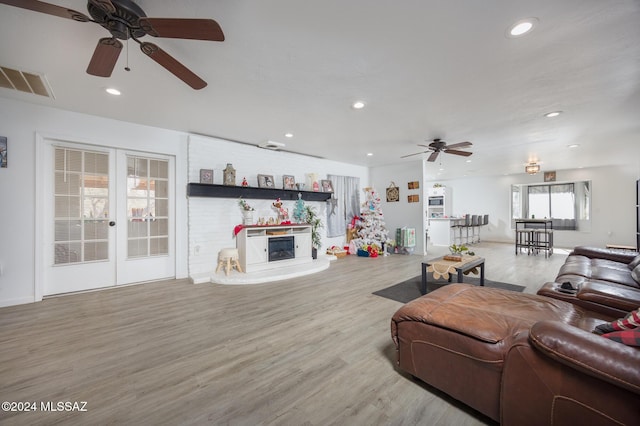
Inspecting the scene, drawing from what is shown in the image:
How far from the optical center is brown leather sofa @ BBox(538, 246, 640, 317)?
1756mm

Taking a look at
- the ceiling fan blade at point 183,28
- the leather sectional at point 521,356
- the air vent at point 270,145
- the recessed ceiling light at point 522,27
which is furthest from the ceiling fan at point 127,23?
the air vent at point 270,145

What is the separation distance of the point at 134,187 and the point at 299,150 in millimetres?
3232

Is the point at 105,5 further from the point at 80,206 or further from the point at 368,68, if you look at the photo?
the point at 80,206

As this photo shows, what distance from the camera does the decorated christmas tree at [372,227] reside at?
7.04 metres

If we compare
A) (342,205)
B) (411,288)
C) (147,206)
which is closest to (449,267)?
(411,288)

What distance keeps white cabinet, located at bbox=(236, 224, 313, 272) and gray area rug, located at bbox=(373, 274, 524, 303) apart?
211 centimetres

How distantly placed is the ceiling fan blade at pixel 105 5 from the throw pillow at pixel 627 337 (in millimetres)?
3115

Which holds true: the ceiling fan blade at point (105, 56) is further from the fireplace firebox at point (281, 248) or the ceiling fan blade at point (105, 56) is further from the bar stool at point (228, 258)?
the fireplace firebox at point (281, 248)

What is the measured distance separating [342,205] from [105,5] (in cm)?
608

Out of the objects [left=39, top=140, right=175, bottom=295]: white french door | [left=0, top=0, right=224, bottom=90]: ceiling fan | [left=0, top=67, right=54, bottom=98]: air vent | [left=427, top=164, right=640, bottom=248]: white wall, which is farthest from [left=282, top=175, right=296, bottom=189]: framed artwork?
[left=427, top=164, right=640, bottom=248]: white wall

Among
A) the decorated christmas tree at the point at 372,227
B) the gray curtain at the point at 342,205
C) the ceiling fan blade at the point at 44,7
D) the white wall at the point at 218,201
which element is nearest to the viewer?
the ceiling fan blade at the point at 44,7

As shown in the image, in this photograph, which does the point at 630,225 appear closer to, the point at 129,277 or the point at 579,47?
the point at 579,47

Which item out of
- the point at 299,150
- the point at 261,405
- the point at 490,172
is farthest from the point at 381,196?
the point at 261,405

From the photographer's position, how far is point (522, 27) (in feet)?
6.21
